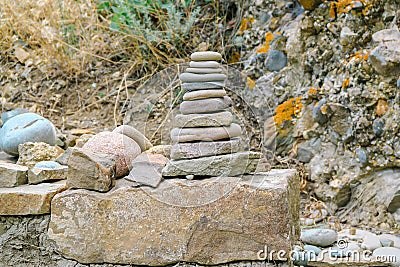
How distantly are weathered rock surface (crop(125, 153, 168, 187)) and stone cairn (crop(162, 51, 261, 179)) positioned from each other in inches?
1.6

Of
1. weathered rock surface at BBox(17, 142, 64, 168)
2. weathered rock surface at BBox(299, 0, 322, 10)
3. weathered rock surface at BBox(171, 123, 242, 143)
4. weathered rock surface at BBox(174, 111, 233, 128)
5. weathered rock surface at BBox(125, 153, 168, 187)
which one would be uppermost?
weathered rock surface at BBox(299, 0, 322, 10)

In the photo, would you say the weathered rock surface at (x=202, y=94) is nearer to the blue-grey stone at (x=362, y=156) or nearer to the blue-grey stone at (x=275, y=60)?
the blue-grey stone at (x=362, y=156)

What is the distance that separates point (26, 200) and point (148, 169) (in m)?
0.46

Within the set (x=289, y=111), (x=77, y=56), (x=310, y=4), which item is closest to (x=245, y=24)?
(x=310, y=4)

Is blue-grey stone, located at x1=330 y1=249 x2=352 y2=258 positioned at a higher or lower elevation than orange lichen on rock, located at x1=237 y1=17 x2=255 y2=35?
lower

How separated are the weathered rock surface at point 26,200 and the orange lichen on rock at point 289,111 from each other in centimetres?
150

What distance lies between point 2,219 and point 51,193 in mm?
231

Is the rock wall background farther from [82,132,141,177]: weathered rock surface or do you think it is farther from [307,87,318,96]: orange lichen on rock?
[82,132,141,177]: weathered rock surface

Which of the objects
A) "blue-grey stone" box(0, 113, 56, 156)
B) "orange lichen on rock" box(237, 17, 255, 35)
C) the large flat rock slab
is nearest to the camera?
the large flat rock slab

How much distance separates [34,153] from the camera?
2.32 m

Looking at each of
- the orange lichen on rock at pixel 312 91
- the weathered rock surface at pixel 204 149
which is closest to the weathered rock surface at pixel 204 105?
the weathered rock surface at pixel 204 149

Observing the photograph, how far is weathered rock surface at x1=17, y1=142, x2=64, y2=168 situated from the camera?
7.54ft

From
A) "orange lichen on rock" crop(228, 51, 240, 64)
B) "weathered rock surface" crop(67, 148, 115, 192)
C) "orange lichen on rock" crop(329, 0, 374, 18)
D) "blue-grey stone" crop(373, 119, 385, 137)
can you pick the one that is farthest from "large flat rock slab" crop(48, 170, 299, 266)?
"orange lichen on rock" crop(228, 51, 240, 64)

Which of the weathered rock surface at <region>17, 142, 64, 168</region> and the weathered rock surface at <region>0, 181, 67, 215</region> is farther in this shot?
the weathered rock surface at <region>17, 142, 64, 168</region>
